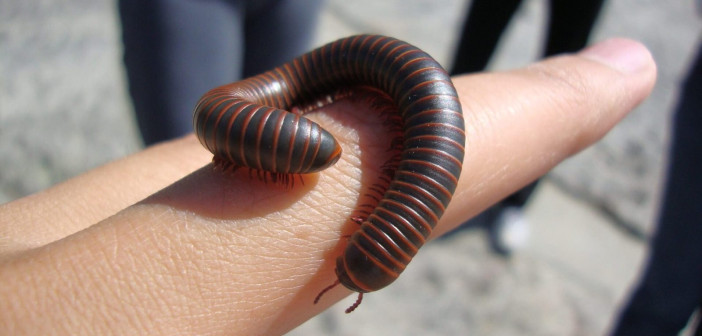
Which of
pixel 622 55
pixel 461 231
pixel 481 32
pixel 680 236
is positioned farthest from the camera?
pixel 461 231

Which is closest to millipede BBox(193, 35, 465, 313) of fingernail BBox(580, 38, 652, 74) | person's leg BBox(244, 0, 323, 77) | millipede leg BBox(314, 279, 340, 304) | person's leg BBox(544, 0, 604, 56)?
millipede leg BBox(314, 279, 340, 304)

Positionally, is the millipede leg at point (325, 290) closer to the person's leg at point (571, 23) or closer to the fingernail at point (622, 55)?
the fingernail at point (622, 55)

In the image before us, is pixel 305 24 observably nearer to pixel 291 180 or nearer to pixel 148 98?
pixel 148 98

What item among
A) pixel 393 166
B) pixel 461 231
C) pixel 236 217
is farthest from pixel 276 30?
pixel 461 231

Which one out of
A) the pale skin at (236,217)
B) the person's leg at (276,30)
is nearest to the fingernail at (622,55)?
the pale skin at (236,217)

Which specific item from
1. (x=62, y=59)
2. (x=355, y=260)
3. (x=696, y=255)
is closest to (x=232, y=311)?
(x=355, y=260)

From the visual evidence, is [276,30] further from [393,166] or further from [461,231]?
[461,231]

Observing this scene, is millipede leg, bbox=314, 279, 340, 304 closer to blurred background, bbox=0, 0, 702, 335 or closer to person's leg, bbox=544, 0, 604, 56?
blurred background, bbox=0, 0, 702, 335

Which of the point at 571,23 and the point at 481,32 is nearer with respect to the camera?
the point at 571,23
